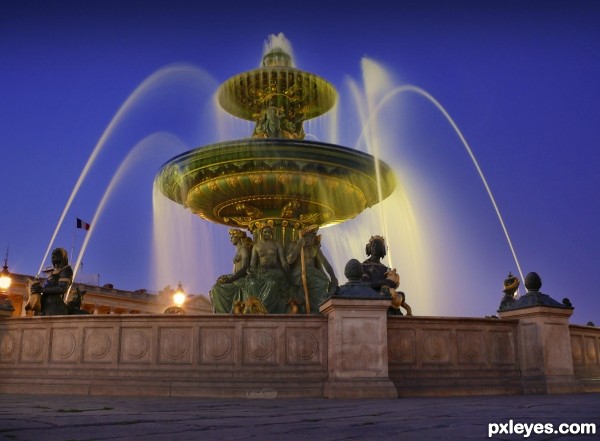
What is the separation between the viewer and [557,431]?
14.3ft

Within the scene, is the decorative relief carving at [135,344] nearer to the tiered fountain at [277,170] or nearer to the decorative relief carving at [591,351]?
the tiered fountain at [277,170]

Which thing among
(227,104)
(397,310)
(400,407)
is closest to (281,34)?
(227,104)

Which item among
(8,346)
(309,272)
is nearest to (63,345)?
(8,346)

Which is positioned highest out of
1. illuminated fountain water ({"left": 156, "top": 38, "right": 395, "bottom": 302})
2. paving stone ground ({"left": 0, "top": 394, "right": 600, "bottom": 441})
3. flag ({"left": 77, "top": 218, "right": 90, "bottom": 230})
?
flag ({"left": 77, "top": 218, "right": 90, "bottom": 230})

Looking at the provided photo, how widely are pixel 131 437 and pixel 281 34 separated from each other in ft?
60.3

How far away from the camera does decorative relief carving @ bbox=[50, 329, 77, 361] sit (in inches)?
392

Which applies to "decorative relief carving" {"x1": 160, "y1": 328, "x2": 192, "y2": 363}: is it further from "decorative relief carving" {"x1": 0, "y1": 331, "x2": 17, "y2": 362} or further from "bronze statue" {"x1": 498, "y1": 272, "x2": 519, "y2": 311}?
"bronze statue" {"x1": 498, "y1": 272, "x2": 519, "y2": 311}

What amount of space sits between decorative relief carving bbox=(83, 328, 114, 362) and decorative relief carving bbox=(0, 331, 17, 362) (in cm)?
163

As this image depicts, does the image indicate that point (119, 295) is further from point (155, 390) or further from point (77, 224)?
point (155, 390)

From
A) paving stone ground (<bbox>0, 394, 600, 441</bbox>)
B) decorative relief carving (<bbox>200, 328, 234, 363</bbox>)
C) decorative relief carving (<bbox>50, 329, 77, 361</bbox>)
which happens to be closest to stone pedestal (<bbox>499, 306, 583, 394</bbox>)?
paving stone ground (<bbox>0, 394, 600, 441</bbox>)

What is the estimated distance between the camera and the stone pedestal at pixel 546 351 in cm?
989

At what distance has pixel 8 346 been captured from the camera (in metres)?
10.6

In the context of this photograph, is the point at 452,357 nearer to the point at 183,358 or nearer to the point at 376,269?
the point at 376,269

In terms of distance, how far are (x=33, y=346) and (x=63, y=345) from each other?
0.68 m
